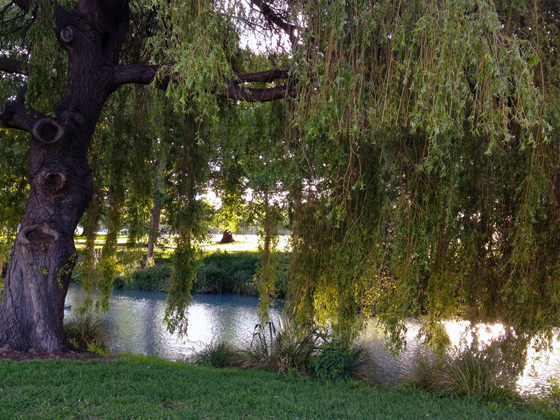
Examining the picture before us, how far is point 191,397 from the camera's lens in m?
4.01

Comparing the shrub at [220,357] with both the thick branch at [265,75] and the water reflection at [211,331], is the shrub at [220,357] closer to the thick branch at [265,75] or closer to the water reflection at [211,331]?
the water reflection at [211,331]

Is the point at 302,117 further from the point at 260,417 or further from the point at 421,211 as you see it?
the point at 260,417

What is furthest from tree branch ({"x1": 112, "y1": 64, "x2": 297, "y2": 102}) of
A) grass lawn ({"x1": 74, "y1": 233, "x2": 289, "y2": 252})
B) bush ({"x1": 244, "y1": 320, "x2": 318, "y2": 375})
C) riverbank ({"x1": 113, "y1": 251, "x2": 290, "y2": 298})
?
riverbank ({"x1": 113, "y1": 251, "x2": 290, "y2": 298})

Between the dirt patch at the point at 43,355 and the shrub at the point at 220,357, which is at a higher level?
the dirt patch at the point at 43,355

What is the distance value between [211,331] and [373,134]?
7311mm

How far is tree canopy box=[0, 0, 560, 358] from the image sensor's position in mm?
3527

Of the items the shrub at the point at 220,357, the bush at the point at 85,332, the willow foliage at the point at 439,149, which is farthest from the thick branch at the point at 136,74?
the bush at the point at 85,332

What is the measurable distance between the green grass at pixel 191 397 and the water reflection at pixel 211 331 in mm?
884

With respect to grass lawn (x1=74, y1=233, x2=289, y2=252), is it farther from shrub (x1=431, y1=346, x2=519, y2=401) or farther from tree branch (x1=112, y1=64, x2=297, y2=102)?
shrub (x1=431, y1=346, x2=519, y2=401)

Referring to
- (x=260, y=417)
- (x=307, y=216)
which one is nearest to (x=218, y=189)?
(x=307, y=216)

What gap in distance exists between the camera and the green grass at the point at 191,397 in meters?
3.48

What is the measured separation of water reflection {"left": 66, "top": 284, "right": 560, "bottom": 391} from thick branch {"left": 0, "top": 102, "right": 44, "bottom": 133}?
4.20 meters

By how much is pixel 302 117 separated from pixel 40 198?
3.16m

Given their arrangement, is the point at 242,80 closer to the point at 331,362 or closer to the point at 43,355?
the point at 331,362
